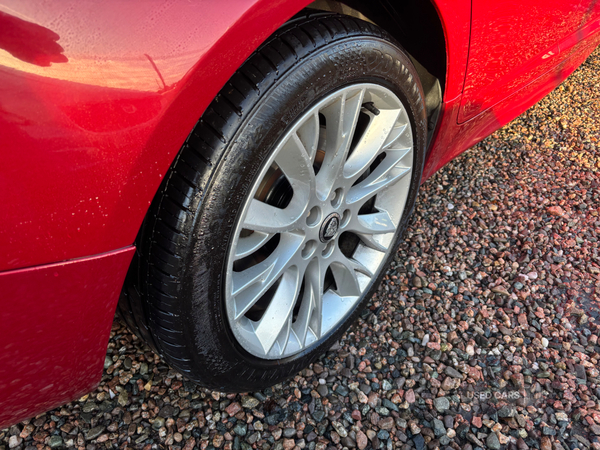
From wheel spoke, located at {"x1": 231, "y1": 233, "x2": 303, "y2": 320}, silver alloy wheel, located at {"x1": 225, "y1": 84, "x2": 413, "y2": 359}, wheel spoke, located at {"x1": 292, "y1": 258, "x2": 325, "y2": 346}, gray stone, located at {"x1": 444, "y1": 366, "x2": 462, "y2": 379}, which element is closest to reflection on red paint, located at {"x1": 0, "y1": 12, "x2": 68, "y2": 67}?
silver alloy wheel, located at {"x1": 225, "y1": 84, "x2": 413, "y2": 359}

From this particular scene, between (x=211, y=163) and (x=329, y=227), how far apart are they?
549 mm

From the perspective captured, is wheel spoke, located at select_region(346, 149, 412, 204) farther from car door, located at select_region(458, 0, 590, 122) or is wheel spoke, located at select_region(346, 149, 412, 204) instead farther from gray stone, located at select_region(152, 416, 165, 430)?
gray stone, located at select_region(152, 416, 165, 430)

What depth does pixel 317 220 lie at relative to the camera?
1.42 meters

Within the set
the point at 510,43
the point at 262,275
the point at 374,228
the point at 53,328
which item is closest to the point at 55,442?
the point at 53,328

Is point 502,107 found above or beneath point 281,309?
beneath

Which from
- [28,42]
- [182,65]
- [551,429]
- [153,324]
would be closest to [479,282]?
[551,429]

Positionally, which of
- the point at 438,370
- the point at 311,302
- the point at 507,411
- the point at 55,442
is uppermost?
the point at 55,442

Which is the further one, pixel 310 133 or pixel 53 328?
pixel 310 133

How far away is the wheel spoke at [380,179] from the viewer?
5.15 ft

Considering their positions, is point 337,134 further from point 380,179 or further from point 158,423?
point 158,423

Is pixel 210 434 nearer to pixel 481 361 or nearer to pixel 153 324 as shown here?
pixel 153 324

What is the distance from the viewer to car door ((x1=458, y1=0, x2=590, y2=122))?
5.13 feet

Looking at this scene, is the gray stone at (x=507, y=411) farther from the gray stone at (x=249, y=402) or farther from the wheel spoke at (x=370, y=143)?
the wheel spoke at (x=370, y=143)

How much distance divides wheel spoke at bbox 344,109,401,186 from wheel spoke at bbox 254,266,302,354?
1.14 feet
